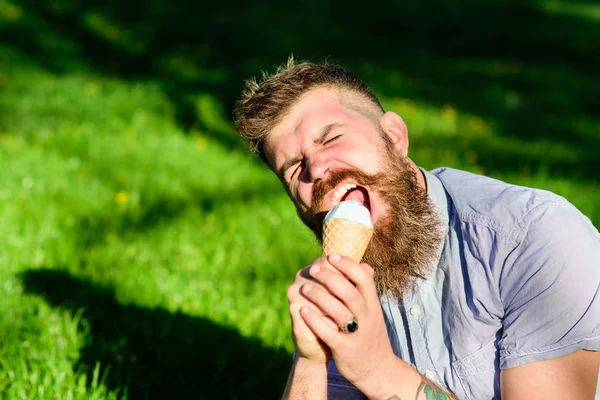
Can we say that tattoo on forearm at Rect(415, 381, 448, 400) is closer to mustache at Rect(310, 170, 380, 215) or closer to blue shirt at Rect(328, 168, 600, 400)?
blue shirt at Rect(328, 168, 600, 400)

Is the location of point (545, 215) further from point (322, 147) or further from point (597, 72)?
point (597, 72)

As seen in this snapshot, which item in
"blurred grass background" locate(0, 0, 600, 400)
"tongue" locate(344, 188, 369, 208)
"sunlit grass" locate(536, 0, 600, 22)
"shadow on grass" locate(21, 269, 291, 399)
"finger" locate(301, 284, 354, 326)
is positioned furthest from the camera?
"sunlit grass" locate(536, 0, 600, 22)

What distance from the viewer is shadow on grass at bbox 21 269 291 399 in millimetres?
3383

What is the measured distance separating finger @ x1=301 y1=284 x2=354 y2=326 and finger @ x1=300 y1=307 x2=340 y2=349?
2 cm

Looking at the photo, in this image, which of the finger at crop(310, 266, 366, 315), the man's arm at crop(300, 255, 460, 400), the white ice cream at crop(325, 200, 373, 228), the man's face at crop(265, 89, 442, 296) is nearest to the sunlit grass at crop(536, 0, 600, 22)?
the man's face at crop(265, 89, 442, 296)

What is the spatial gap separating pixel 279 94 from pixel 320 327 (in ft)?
3.68

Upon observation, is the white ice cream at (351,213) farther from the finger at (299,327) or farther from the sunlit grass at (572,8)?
the sunlit grass at (572,8)

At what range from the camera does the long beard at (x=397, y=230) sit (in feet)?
8.31

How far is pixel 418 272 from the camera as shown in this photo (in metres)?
2.57

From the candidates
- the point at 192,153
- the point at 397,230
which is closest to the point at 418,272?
the point at 397,230

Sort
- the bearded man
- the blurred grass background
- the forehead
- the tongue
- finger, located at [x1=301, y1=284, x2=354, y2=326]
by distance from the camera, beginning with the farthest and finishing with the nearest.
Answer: the blurred grass background, the forehead, the tongue, the bearded man, finger, located at [x1=301, y1=284, x2=354, y2=326]

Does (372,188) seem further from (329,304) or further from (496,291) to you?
(329,304)

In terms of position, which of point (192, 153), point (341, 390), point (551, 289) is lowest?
point (341, 390)

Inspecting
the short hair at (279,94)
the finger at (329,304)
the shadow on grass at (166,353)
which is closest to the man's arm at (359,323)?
the finger at (329,304)
